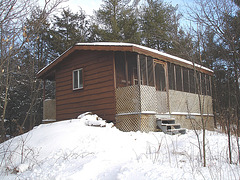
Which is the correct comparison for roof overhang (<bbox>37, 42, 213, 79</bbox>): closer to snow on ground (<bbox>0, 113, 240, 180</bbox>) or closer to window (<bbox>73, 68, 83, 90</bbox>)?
window (<bbox>73, 68, 83, 90</bbox>)

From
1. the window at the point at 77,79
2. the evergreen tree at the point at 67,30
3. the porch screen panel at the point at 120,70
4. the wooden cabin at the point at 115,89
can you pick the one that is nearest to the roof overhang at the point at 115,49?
the wooden cabin at the point at 115,89

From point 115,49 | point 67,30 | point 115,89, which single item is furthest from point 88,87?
point 67,30

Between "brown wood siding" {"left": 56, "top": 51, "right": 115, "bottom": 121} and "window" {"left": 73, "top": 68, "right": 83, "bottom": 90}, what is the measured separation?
0.69 feet

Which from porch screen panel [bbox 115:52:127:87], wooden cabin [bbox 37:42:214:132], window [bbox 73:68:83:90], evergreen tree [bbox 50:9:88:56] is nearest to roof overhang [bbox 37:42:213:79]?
wooden cabin [bbox 37:42:214:132]

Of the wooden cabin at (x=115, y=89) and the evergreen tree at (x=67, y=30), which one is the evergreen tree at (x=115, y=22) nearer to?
the evergreen tree at (x=67, y=30)

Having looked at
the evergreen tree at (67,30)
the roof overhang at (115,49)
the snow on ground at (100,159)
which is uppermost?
the evergreen tree at (67,30)

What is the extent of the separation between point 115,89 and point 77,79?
2.80 metres

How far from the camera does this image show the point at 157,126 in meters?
10.3

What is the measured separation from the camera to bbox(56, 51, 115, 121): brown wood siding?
35.6 feet

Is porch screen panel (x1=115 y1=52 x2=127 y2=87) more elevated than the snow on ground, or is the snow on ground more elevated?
porch screen panel (x1=115 y1=52 x2=127 y2=87)

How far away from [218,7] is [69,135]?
350 inches

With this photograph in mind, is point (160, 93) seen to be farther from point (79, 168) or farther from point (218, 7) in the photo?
point (79, 168)

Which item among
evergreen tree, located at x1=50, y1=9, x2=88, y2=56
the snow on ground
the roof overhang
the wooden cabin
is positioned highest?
evergreen tree, located at x1=50, y1=9, x2=88, y2=56

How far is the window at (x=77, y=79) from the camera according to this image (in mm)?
12250
